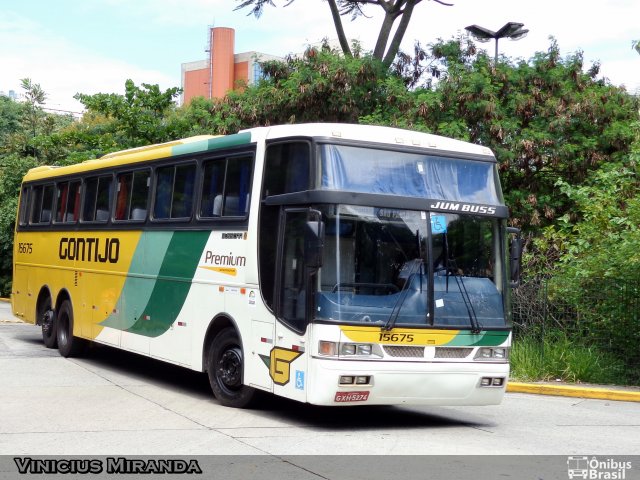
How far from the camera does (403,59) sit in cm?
2534

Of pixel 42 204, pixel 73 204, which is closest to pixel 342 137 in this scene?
pixel 73 204

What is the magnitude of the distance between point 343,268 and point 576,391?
6105 mm

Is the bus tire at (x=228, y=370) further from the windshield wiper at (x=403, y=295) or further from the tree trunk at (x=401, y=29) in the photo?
the tree trunk at (x=401, y=29)

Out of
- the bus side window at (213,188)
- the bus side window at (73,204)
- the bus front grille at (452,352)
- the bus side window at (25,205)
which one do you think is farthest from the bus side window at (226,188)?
the bus side window at (25,205)

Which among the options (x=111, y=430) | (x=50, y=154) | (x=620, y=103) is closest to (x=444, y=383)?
(x=111, y=430)

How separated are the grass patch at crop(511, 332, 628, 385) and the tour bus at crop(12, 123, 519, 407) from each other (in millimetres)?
4898

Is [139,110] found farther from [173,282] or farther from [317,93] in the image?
[173,282]

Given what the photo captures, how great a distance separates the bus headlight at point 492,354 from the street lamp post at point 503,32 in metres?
12.8

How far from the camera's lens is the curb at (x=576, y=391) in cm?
1441

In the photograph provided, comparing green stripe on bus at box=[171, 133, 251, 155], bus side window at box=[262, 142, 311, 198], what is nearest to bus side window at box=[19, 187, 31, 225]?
green stripe on bus at box=[171, 133, 251, 155]

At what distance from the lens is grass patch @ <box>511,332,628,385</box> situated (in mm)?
15680
